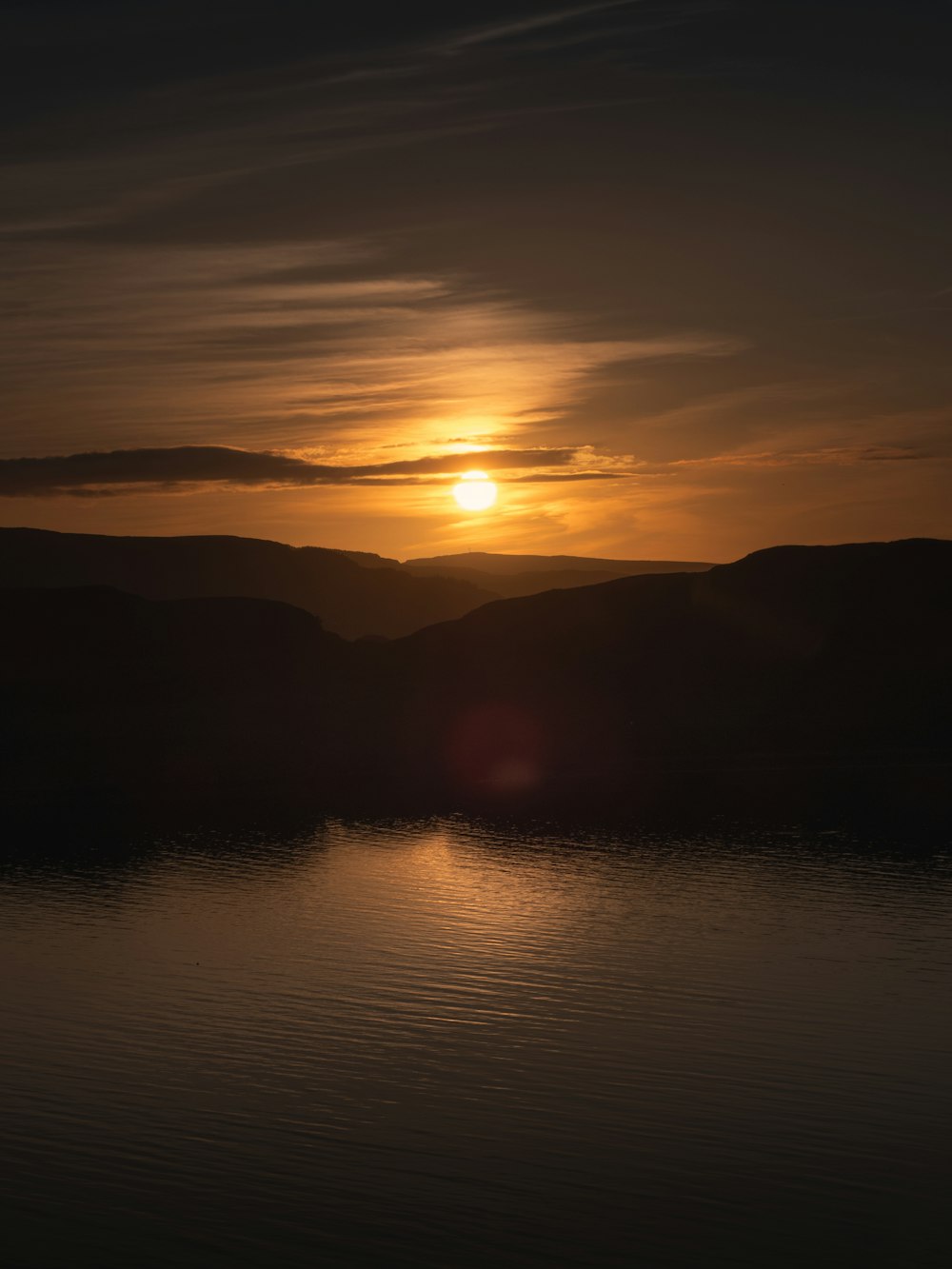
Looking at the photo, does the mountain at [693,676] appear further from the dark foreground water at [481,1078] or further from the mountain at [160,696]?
the dark foreground water at [481,1078]

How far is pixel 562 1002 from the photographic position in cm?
4609

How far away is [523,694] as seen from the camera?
143 meters

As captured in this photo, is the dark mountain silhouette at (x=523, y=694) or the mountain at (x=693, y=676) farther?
the mountain at (x=693, y=676)

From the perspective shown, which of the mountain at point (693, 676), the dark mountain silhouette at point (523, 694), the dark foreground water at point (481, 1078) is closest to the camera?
the dark foreground water at point (481, 1078)

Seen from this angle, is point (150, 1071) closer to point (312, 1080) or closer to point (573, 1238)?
point (312, 1080)

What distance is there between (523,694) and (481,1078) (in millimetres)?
105818

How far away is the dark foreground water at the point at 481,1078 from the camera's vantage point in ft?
90.3

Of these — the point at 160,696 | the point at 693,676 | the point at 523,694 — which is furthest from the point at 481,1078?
the point at 693,676

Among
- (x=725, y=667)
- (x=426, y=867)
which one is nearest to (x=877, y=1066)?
(x=426, y=867)

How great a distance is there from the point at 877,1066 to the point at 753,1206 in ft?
37.5

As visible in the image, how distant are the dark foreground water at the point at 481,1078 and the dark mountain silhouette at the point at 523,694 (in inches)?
1991

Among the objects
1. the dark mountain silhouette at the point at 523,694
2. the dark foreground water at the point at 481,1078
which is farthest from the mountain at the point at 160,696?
the dark foreground water at the point at 481,1078

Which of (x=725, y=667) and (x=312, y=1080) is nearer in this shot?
(x=312, y=1080)

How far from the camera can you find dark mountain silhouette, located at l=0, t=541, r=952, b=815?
122 m
